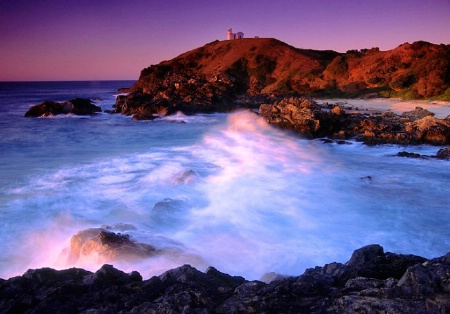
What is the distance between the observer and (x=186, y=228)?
8023 mm

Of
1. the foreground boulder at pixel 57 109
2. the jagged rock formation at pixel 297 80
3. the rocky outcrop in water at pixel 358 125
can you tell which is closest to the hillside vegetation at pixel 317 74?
the jagged rock formation at pixel 297 80

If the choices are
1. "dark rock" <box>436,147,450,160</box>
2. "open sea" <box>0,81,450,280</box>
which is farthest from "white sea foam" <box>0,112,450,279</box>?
"dark rock" <box>436,147,450,160</box>

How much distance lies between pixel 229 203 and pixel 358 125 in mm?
11477

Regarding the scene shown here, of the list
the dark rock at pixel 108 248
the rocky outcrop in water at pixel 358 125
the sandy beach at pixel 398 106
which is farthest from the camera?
the sandy beach at pixel 398 106

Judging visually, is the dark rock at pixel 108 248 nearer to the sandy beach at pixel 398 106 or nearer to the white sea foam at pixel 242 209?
the white sea foam at pixel 242 209

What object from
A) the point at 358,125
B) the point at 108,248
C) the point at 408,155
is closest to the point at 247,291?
the point at 108,248

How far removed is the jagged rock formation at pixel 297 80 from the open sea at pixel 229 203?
15.8 meters

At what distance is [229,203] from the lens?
31.8ft

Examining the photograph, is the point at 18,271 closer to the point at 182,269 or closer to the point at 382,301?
the point at 182,269

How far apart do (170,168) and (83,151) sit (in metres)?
6.46

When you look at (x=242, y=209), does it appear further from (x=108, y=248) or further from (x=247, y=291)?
(x=247, y=291)

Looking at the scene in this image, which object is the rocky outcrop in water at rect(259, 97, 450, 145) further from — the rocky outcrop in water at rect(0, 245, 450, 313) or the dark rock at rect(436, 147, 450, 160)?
the rocky outcrop in water at rect(0, 245, 450, 313)

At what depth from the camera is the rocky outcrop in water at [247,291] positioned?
3.20 metres

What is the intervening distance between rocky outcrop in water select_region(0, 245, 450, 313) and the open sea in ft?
6.15
